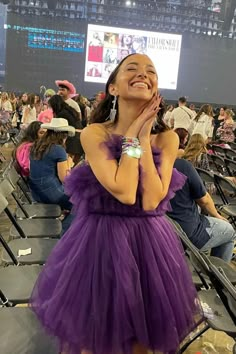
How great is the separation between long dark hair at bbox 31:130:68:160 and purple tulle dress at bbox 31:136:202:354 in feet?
5.99

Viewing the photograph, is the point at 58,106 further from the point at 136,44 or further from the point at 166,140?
the point at 136,44

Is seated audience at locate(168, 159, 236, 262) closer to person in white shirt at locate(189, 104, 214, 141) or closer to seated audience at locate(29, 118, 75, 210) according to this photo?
seated audience at locate(29, 118, 75, 210)

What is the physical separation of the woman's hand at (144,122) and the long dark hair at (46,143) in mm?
1909

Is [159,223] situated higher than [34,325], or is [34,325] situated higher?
[159,223]

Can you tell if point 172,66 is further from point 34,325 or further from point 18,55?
point 34,325

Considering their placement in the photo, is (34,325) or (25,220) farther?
(25,220)

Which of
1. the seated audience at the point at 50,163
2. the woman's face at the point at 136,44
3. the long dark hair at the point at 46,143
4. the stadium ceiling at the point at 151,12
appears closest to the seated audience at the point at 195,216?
the seated audience at the point at 50,163

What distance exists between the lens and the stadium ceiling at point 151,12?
13.7m

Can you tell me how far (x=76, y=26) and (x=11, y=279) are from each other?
12.8 meters

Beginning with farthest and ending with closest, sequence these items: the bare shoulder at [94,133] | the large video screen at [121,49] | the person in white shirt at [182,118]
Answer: the large video screen at [121,49] < the person in white shirt at [182,118] < the bare shoulder at [94,133]

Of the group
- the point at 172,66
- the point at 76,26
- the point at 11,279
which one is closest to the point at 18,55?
the point at 76,26

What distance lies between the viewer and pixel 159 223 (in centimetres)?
146

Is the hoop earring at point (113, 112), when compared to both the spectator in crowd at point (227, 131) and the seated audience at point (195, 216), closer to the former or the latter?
the seated audience at point (195, 216)

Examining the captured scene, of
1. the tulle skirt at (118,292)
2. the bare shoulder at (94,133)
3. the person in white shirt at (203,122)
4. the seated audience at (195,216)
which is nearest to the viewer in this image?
the tulle skirt at (118,292)
